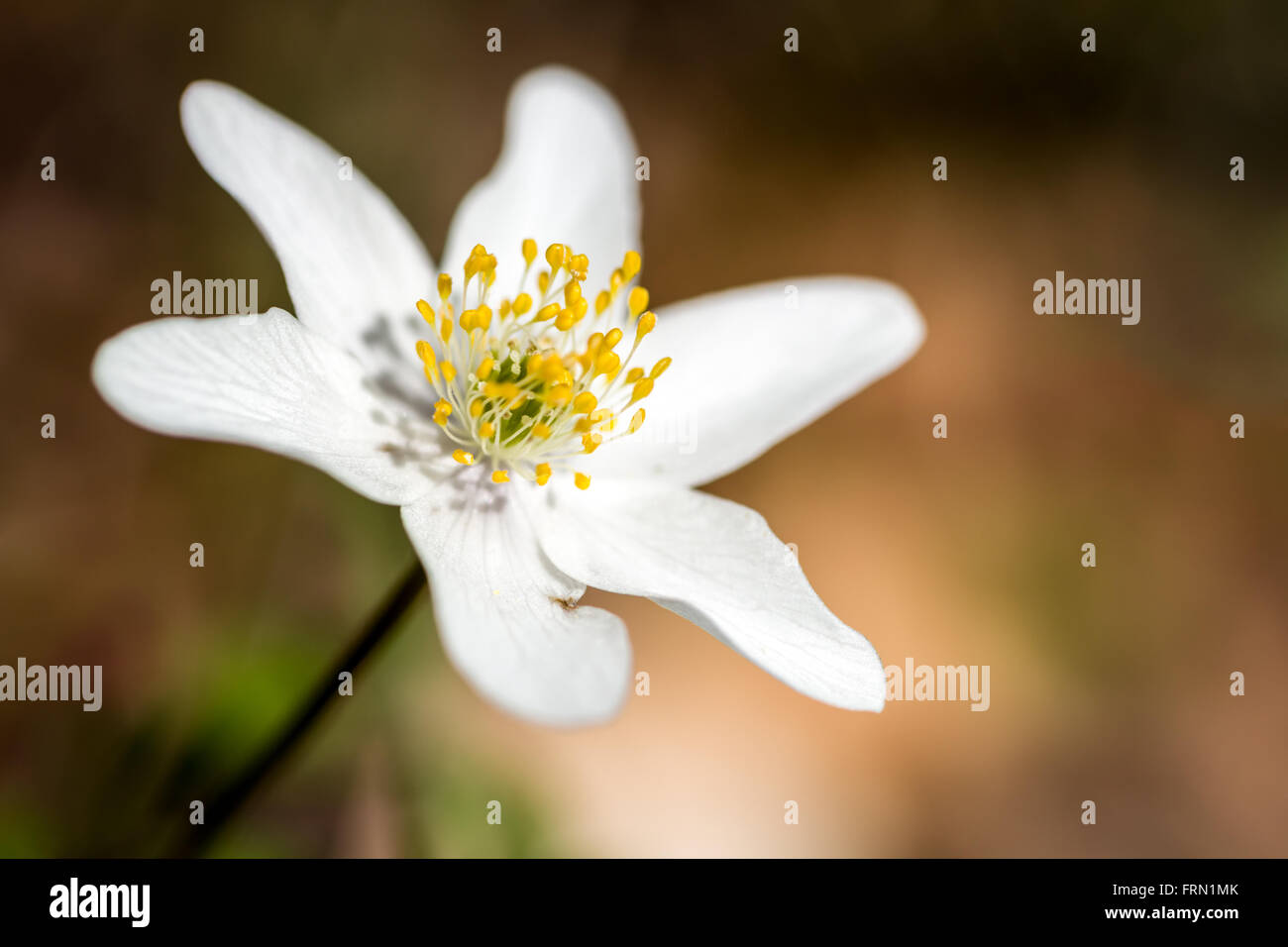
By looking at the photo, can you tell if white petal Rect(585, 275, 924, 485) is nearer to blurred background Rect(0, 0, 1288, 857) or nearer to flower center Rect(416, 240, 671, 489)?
flower center Rect(416, 240, 671, 489)

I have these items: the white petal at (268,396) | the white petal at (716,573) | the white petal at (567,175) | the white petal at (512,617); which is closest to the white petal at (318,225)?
the white petal at (268,396)

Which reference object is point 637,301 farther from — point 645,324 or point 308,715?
point 308,715

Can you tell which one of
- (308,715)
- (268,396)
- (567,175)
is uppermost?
(567,175)

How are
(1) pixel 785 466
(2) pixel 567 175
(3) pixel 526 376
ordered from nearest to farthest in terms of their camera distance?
(3) pixel 526 376
(2) pixel 567 175
(1) pixel 785 466

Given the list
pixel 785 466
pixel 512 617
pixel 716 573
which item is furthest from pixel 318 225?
pixel 785 466

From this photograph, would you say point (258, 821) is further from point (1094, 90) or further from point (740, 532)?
point (1094, 90)

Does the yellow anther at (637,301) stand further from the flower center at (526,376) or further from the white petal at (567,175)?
the white petal at (567,175)

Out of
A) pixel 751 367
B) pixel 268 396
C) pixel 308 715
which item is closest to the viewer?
pixel 268 396
